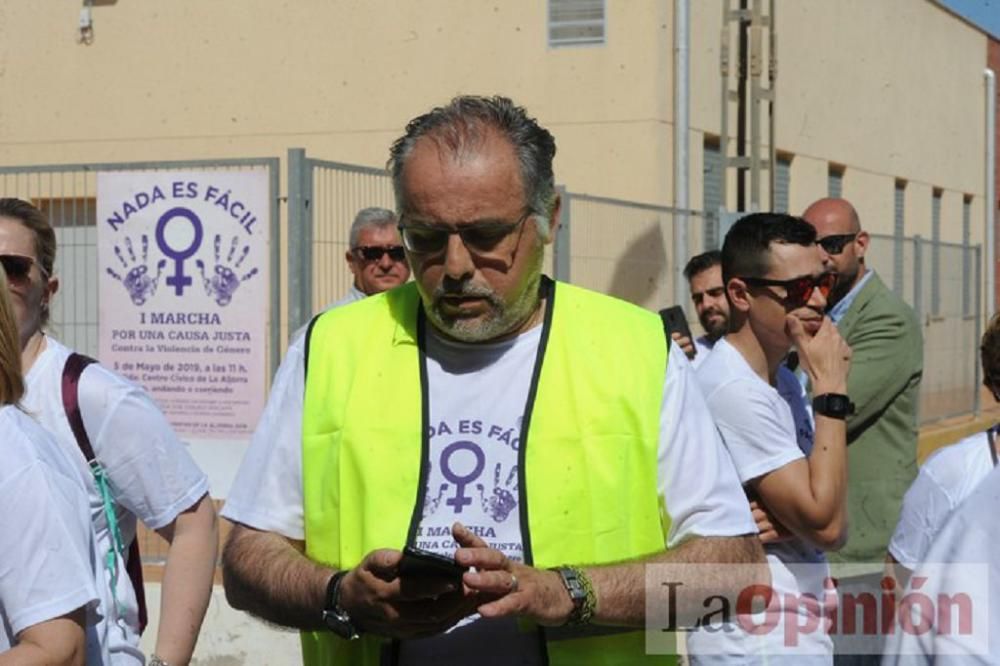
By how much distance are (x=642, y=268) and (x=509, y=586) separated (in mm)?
10373

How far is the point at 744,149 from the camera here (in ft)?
57.0

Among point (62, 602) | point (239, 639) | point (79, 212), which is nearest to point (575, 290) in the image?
point (62, 602)

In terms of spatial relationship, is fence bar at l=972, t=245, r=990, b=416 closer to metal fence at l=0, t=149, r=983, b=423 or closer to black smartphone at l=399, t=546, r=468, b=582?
metal fence at l=0, t=149, r=983, b=423

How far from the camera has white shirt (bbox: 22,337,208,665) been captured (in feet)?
13.3

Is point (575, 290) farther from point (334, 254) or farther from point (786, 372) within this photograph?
point (334, 254)

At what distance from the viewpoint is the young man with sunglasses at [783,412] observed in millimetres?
4539

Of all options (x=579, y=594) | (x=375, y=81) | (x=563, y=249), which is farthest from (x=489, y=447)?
(x=375, y=81)

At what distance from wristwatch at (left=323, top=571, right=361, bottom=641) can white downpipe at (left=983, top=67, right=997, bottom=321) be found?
1023 inches

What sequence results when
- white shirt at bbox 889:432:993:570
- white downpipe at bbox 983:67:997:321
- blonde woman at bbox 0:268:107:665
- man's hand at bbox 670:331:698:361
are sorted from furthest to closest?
white downpipe at bbox 983:67:997:321
man's hand at bbox 670:331:698:361
white shirt at bbox 889:432:993:570
blonde woman at bbox 0:268:107:665

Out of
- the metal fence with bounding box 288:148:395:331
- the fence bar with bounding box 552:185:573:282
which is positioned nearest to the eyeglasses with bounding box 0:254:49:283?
the metal fence with bounding box 288:148:395:331

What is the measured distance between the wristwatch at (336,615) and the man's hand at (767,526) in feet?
5.86

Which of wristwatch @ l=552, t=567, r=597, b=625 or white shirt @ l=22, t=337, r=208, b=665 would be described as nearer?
wristwatch @ l=552, t=567, r=597, b=625

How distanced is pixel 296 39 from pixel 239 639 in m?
10.4

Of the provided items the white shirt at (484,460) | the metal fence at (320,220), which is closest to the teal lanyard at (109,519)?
the white shirt at (484,460)
